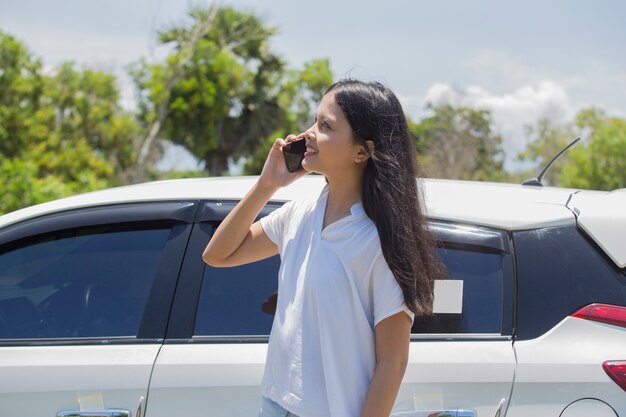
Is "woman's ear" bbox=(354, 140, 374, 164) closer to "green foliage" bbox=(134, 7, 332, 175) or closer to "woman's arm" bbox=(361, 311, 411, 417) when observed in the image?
"woman's arm" bbox=(361, 311, 411, 417)

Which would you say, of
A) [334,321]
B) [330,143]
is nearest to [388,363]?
[334,321]

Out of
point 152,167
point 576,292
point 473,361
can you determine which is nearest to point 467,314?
point 473,361

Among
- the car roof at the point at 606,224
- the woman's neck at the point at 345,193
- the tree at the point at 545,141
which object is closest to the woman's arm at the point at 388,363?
the woman's neck at the point at 345,193

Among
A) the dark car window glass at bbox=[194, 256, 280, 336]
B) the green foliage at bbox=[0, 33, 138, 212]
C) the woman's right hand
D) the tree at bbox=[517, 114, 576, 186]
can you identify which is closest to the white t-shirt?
the woman's right hand

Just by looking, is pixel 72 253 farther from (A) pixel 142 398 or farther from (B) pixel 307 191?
(B) pixel 307 191

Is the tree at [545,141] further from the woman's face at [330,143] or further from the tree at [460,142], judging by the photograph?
the woman's face at [330,143]

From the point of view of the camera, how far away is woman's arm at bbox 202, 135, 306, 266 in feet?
6.84

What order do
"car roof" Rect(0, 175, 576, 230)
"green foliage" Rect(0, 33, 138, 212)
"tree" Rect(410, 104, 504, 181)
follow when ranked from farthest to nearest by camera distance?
1. "tree" Rect(410, 104, 504, 181)
2. "green foliage" Rect(0, 33, 138, 212)
3. "car roof" Rect(0, 175, 576, 230)

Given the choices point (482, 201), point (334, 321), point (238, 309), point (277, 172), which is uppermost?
point (277, 172)

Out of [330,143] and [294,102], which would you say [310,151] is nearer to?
[330,143]

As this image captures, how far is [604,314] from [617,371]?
17 cm

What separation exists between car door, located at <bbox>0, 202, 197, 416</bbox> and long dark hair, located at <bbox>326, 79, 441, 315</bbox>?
0.92m

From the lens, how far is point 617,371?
2094 mm

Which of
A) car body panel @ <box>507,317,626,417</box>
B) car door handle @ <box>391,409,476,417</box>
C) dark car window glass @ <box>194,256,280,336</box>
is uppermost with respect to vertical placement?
dark car window glass @ <box>194,256,280,336</box>
